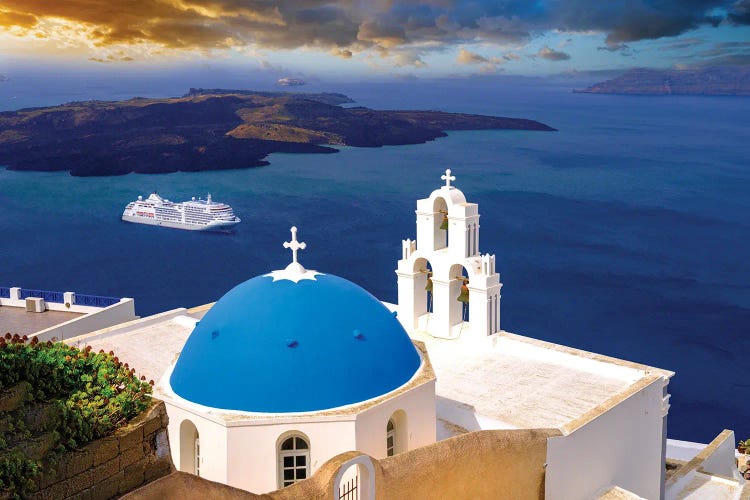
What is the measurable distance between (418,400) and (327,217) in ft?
195

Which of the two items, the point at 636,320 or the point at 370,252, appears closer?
the point at 636,320

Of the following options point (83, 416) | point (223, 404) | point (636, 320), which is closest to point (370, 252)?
point (636, 320)

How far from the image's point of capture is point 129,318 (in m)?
23.6

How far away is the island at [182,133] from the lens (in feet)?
291

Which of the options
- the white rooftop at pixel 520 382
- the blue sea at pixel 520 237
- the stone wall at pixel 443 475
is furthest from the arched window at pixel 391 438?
the blue sea at pixel 520 237

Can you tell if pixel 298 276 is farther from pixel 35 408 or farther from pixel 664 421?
pixel 664 421

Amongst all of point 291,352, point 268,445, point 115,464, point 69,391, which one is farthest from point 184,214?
point 115,464

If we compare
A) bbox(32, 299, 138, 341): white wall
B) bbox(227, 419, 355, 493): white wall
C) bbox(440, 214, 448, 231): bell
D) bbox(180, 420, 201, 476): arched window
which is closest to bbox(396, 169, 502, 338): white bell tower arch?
bbox(440, 214, 448, 231): bell

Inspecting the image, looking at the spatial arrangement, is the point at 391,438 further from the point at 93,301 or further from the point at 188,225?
the point at 188,225

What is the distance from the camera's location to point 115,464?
7246 millimetres

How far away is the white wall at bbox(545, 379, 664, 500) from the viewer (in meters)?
12.8

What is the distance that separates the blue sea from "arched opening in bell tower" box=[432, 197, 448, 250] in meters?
21.8

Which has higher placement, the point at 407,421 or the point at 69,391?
the point at 69,391

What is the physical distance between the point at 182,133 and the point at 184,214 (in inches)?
1043
